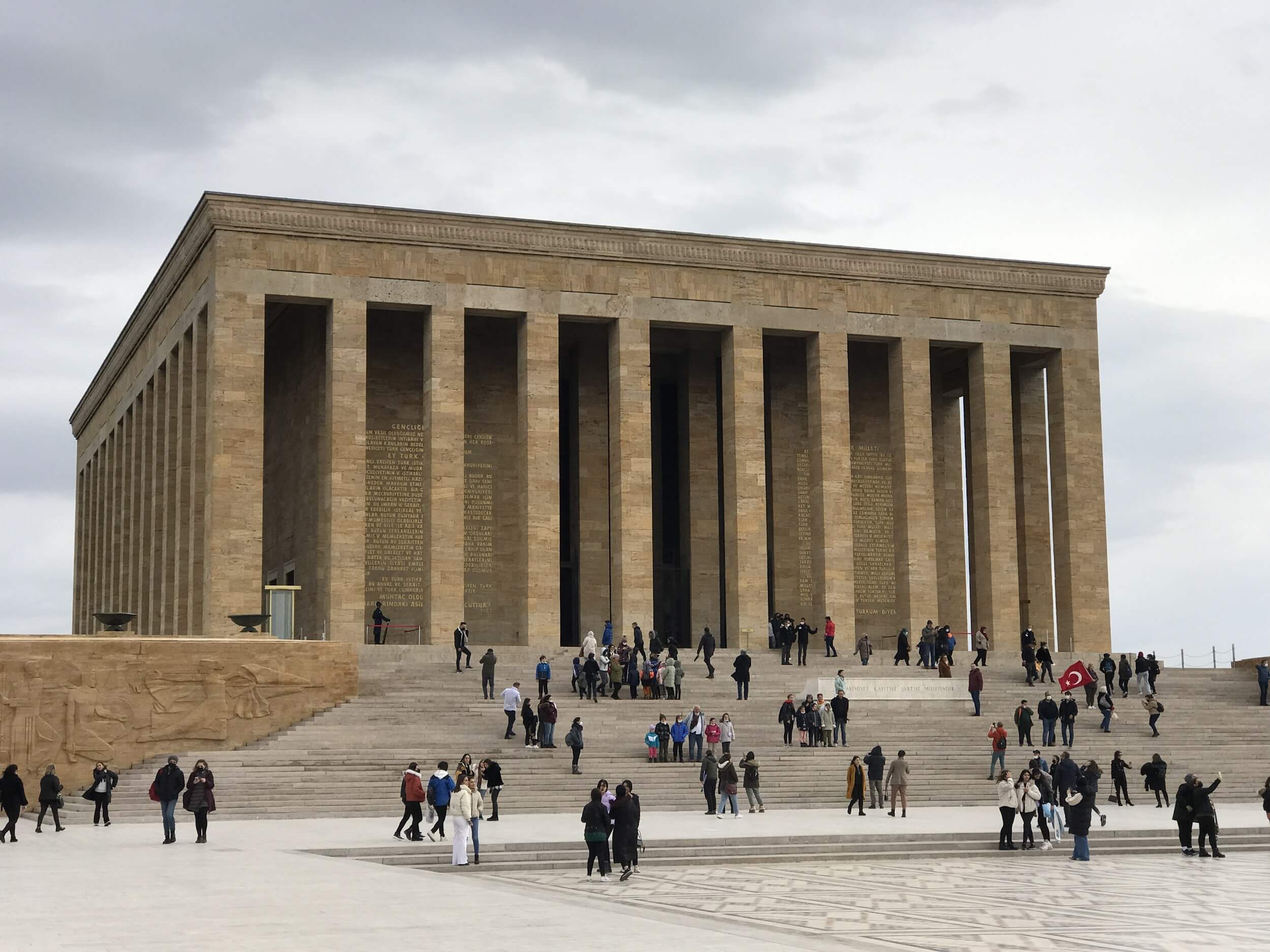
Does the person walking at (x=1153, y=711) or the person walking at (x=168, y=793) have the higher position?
the person walking at (x=1153, y=711)

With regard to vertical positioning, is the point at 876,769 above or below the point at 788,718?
below

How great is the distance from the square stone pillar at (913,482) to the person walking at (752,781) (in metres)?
17.0

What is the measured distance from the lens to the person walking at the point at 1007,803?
1980cm

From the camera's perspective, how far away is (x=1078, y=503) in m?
42.3

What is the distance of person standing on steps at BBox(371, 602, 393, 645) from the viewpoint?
36.1 m

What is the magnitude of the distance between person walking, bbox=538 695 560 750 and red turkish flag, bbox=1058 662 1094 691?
A: 377 inches

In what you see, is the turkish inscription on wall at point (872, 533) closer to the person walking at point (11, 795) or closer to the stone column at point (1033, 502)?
the stone column at point (1033, 502)

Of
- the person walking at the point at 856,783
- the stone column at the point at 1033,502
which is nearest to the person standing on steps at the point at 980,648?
the stone column at the point at 1033,502

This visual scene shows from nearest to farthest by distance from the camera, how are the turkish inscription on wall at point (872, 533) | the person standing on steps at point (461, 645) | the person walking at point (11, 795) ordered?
the person walking at point (11, 795) < the person standing on steps at point (461, 645) < the turkish inscription on wall at point (872, 533)

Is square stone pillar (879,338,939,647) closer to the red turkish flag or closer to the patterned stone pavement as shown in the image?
the red turkish flag

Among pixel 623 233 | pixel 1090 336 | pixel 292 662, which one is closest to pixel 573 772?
pixel 292 662

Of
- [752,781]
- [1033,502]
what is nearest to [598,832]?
[752,781]

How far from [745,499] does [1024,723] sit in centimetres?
1280

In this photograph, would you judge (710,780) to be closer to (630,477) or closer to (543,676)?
(543,676)
